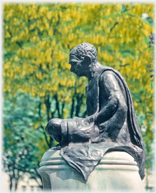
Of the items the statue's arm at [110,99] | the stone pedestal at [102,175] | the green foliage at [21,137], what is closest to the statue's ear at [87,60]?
the statue's arm at [110,99]

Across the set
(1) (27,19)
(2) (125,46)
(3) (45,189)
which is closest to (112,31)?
(2) (125,46)

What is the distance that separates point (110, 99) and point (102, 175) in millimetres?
1172

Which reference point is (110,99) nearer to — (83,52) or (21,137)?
(83,52)

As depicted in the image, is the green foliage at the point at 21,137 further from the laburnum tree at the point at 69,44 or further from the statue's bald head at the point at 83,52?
the statue's bald head at the point at 83,52

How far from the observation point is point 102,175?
21.3ft

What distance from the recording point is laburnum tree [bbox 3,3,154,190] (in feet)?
50.7

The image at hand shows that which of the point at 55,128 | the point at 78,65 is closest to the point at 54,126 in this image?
the point at 55,128

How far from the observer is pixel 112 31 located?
51.7 ft

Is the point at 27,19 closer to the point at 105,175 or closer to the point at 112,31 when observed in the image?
the point at 112,31

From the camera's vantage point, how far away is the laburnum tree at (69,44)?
15453 millimetres

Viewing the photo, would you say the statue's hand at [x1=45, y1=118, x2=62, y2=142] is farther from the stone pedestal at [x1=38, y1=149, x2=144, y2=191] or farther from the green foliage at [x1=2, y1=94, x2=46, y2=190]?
the green foliage at [x1=2, y1=94, x2=46, y2=190]

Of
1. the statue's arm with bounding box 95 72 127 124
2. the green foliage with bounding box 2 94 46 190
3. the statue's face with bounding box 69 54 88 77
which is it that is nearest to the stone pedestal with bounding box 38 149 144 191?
the statue's arm with bounding box 95 72 127 124

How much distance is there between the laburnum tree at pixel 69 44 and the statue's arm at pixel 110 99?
8176mm

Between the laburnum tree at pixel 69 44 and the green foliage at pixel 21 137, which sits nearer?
the laburnum tree at pixel 69 44
